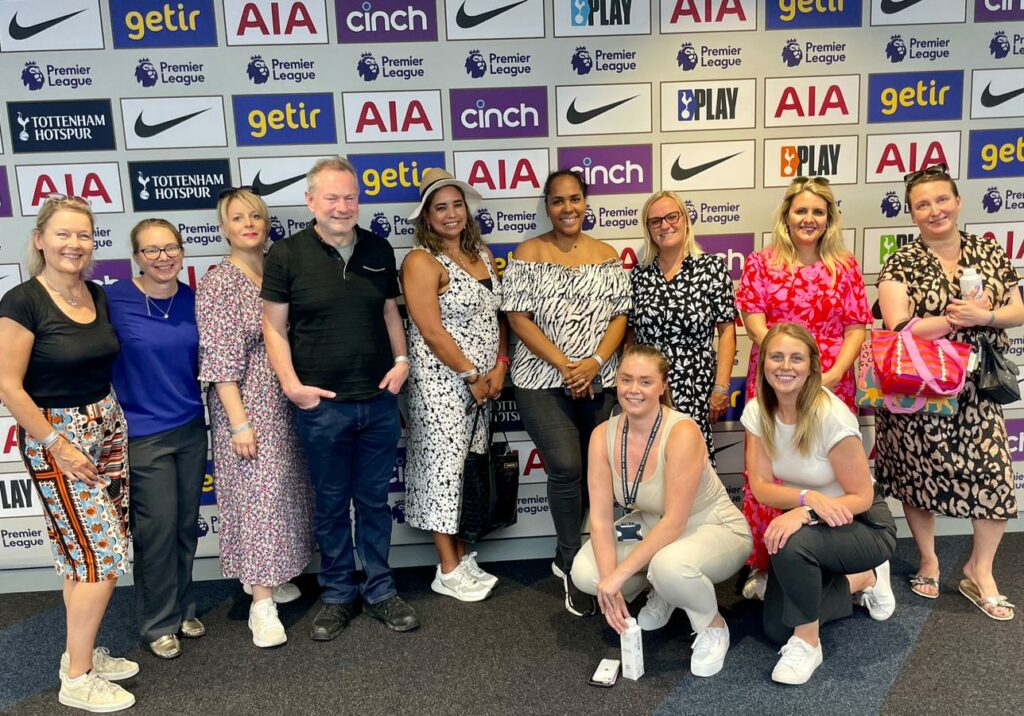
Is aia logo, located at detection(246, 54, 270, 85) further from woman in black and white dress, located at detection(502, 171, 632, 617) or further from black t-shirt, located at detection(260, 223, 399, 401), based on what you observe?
woman in black and white dress, located at detection(502, 171, 632, 617)

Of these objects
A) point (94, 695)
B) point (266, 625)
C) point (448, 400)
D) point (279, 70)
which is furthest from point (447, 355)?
point (94, 695)

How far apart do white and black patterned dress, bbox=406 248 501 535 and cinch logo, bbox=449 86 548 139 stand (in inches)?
23.8

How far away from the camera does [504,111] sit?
11.2 feet

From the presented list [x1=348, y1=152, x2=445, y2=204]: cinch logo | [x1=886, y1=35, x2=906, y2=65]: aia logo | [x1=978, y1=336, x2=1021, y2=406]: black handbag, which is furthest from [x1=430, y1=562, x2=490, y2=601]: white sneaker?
[x1=886, y1=35, x2=906, y2=65]: aia logo

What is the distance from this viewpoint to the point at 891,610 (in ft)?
9.55

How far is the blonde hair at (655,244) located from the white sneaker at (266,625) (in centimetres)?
202

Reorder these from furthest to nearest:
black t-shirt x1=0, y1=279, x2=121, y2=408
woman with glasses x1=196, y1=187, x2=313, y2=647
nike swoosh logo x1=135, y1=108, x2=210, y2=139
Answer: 1. nike swoosh logo x1=135, y1=108, x2=210, y2=139
2. woman with glasses x1=196, y1=187, x2=313, y2=647
3. black t-shirt x1=0, y1=279, x2=121, y2=408

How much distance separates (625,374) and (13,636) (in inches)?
105

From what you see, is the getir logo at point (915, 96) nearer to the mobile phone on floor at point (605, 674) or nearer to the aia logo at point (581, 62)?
the aia logo at point (581, 62)

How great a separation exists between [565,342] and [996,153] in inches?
88.0

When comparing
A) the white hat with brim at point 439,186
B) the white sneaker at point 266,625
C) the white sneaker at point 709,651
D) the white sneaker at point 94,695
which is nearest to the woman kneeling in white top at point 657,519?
the white sneaker at point 709,651

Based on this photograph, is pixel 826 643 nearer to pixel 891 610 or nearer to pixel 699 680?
pixel 891 610

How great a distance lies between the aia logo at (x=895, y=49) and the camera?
345 centimetres

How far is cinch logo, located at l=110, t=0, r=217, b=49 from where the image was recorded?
10.7ft
